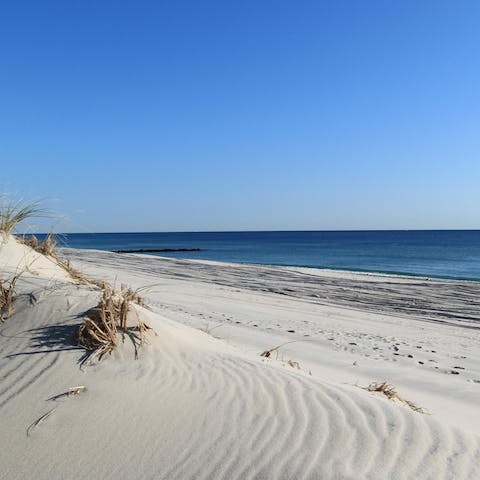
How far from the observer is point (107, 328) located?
3.71m

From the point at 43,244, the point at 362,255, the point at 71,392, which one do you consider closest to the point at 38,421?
the point at 71,392

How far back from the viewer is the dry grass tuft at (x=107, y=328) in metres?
3.69

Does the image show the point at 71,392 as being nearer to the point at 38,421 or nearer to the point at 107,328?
the point at 38,421

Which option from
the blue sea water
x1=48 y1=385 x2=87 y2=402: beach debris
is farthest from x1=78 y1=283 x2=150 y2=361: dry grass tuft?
the blue sea water

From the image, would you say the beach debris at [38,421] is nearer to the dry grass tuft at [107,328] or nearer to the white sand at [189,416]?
the white sand at [189,416]

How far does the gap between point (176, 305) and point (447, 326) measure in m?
6.27

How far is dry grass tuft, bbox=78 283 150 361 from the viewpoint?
145 inches

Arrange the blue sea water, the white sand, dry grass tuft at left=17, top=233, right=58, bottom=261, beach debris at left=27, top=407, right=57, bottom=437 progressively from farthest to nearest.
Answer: the blue sea water, dry grass tuft at left=17, top=233, right=58, bottom=261, beach debris at left=27, top=407, right=57, bottom=437, the white sand

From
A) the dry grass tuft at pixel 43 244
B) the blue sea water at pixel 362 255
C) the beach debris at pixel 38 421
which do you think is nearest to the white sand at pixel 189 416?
the beach debris at pixel 38 421

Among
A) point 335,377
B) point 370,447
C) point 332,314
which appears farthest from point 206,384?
point 332,314

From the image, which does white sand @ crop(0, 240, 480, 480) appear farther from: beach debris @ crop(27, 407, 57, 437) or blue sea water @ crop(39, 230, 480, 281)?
blue sea water @ crop(39, 230, 480, 281)

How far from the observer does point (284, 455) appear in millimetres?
2721

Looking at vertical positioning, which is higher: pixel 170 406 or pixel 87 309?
pixel 87 309

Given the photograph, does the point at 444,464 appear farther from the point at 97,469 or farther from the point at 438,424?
the point at 97,469
